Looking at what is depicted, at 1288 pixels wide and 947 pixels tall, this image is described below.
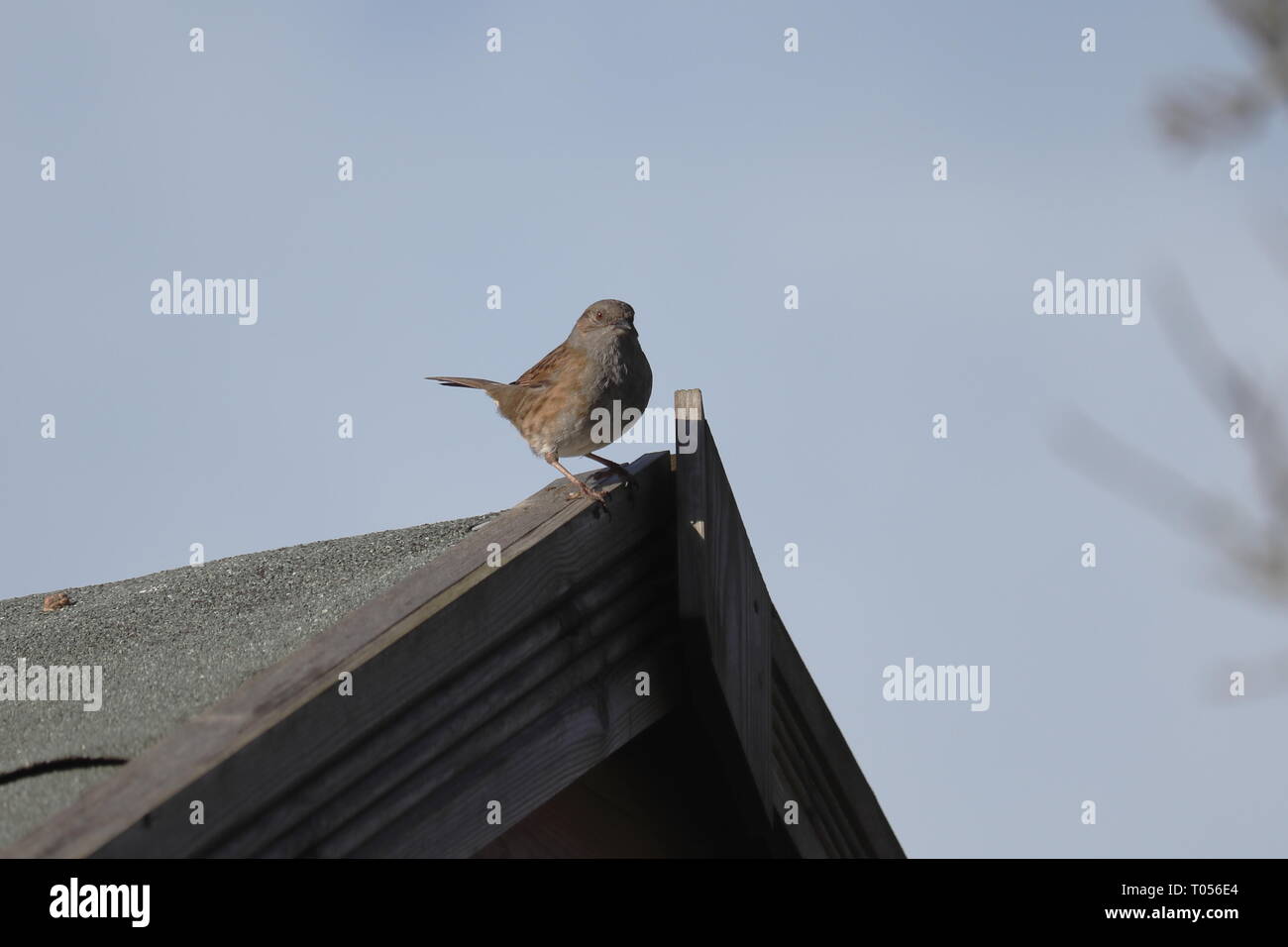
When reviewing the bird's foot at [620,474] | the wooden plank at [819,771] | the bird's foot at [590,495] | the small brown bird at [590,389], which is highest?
the small brown bird at [590,389]

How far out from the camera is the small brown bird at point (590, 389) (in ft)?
16.7

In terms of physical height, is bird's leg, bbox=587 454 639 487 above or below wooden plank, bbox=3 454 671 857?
above

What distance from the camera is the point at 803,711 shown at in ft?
12.2

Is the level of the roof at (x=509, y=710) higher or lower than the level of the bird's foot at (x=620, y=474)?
lower

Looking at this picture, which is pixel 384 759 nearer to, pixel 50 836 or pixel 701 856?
pixel 50 836

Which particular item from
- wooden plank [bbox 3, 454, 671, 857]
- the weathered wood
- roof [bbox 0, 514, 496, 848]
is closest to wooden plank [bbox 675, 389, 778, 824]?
the weathered wood

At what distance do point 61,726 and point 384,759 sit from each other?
0.84m

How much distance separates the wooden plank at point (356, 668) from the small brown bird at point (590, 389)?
187cm

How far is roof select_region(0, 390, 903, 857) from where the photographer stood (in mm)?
2186

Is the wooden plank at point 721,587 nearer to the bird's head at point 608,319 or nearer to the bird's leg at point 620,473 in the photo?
the bird's leg at point 620,473

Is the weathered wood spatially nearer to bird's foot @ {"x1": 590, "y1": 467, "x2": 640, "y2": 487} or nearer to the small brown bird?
bird's foot @ {"x1": 590, "y1": 467, "x2": 640, "y2": 487}

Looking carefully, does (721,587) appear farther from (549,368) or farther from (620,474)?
(549,368)

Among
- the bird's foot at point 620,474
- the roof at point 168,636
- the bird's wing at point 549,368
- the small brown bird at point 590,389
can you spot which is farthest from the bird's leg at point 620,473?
the bird's wing at point 549,368

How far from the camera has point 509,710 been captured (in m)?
2.75
